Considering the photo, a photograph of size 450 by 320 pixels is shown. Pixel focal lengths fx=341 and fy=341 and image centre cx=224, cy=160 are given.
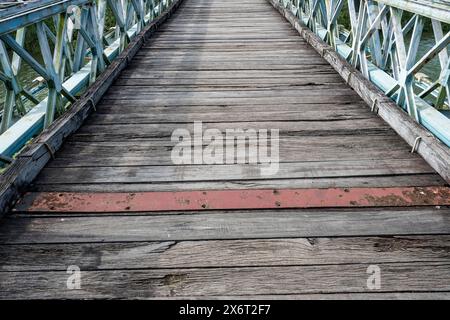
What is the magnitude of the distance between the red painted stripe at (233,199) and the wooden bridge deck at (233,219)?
5 cm

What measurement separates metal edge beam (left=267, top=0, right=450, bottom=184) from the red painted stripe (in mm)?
249

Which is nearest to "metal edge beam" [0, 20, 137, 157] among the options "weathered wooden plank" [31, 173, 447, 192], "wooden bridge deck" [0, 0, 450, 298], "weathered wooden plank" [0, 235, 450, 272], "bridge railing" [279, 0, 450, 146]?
"wooden bridge deck" [0, 0, 450, 298]

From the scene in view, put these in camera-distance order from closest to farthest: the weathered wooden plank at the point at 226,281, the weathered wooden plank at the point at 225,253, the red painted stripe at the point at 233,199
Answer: the weathered wooden plank at the point at 226,281 < the weathered wooden plank at the point at 225,253 < the red painted stripe at the point at 233,199

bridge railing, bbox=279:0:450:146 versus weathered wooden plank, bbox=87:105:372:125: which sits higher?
bridge railing, bbox=279:0:450:146

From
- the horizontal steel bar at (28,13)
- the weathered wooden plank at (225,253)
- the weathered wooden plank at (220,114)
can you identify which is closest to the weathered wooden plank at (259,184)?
the weathered wooden plank at (225,253)

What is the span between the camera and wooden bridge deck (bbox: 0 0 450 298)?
1618 millimetres

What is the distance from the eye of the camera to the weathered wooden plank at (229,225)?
6.13 feet

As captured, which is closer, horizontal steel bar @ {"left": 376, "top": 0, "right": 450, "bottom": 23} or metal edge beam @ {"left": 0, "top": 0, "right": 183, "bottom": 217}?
metal edge beam @ {"left": 0, "top": 0, "right": 183, "bottom": 217}

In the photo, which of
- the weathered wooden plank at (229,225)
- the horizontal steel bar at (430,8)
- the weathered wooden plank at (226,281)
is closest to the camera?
the weathered wooden plank at (226,281)

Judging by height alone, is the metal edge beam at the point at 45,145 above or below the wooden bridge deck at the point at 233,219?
above

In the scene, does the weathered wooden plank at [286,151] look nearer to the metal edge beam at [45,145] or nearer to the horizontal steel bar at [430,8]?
the metal edge beam at [45,145]

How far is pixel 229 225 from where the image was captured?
1946mm

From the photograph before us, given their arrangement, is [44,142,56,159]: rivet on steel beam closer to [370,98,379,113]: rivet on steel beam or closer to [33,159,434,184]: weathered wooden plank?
[33,159,434,184]: weathered wooden plank
